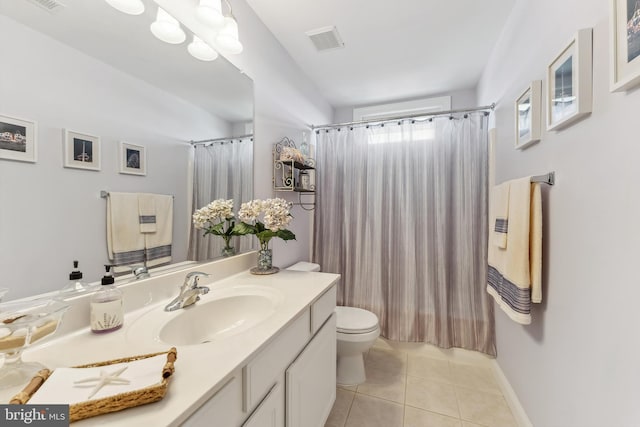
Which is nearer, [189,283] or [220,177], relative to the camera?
[189,283]

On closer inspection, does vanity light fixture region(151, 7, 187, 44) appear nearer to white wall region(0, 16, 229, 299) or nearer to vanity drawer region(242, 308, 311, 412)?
white wall region(0, 16, 229, 299)

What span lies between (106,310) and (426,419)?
175 cm

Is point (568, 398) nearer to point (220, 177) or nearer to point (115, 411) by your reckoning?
point (115, 411)

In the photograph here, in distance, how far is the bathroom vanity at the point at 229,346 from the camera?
59 cm

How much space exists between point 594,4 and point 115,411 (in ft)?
5.75

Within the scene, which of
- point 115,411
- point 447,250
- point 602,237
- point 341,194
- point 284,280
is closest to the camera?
point 115,411

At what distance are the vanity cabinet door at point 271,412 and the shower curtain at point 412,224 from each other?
1.46 meters

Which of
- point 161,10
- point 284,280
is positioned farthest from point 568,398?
point 161,10

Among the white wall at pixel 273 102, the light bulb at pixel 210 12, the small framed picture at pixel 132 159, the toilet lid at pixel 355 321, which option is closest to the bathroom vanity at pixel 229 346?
the toilet lid at pixel 355 321

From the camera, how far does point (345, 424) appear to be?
4.84ft

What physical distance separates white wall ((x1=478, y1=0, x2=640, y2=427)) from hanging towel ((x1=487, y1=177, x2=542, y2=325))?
5cm

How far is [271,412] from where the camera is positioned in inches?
34.2

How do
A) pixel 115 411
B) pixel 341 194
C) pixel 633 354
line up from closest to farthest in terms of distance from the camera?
1. pixel 115 411
2. pixel 633 354
3. pixel 341 194

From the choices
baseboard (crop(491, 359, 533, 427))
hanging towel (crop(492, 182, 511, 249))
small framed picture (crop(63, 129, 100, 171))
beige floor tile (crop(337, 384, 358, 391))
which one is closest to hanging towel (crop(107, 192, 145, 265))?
small framed picture (crop(63, 129, 100, 171))
